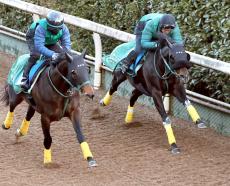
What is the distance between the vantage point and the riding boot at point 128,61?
36.5 feet

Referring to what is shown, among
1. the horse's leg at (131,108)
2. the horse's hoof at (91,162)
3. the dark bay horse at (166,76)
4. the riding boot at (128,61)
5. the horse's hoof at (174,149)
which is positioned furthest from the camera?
the horse's leg at (131,108)

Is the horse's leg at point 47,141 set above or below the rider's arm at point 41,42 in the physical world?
below

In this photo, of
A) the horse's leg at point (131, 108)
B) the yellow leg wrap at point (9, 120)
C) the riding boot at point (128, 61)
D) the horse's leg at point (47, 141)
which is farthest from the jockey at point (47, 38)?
the horse's leg at point (131, 108)

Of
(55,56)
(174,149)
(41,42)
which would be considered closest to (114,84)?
(174,149)

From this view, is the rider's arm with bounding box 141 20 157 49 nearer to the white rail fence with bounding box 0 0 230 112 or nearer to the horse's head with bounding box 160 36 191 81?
the horse's head with bounding box 160 36 191 81

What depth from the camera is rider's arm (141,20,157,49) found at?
1055cm

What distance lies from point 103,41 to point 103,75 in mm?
964

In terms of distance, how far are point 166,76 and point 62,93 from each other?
5.33ft

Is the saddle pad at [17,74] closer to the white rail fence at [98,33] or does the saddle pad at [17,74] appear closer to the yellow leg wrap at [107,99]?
the yellow leg wrap at [107,99]

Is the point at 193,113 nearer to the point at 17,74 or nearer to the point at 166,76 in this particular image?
the point at 166,76

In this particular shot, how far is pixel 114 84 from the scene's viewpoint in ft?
39.0

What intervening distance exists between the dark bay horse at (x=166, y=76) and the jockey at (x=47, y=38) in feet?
4.16

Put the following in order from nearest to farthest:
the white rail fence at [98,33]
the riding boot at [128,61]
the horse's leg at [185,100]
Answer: the horse's leg at [185,100], the white rail fence at [98,33], the riding boot at [128,61]

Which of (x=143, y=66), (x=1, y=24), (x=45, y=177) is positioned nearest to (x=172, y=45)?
(x=143, y=66)
